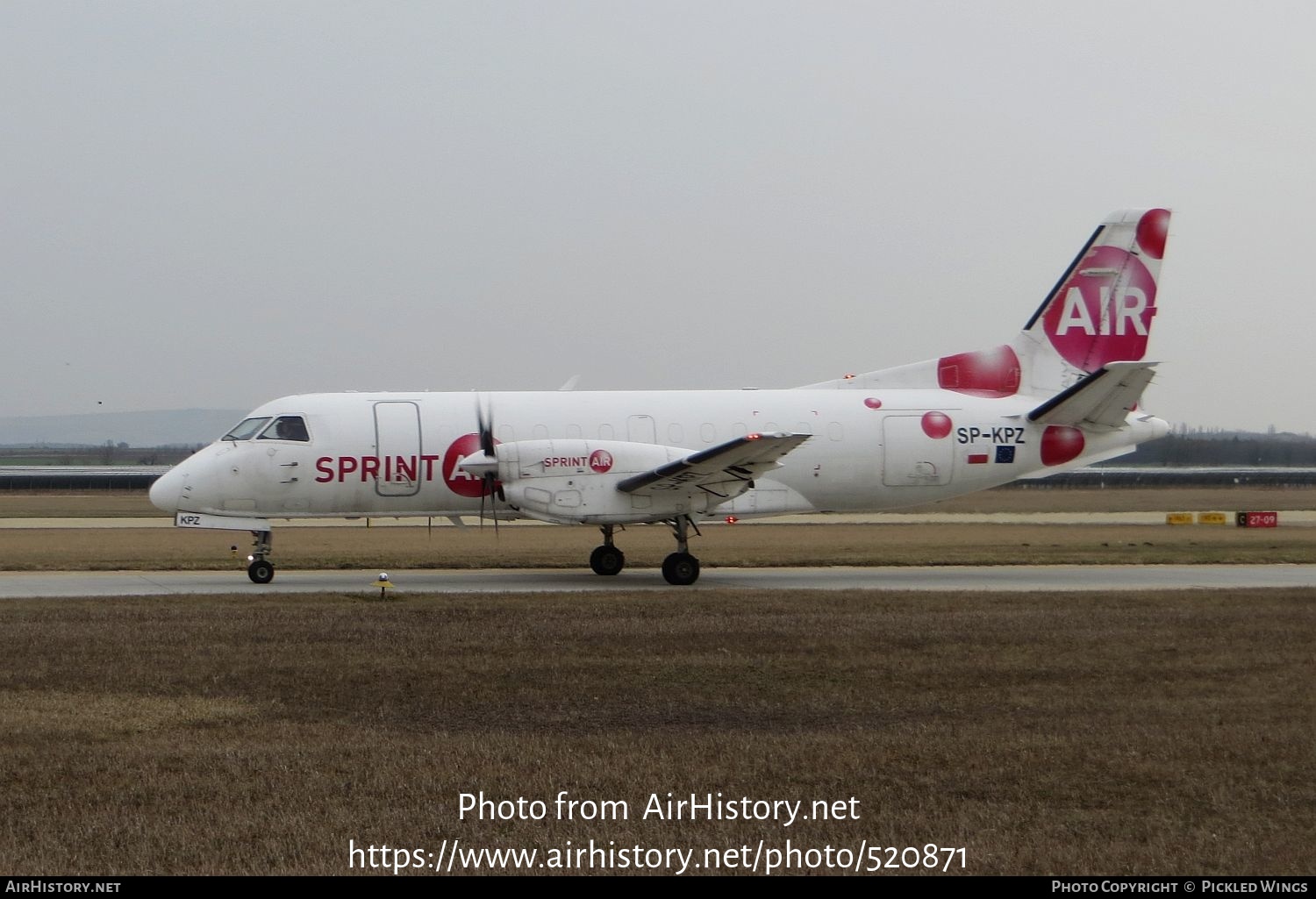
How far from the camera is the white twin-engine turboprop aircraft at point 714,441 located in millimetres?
22578

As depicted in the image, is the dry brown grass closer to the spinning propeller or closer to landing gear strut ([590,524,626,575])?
the spinning propeller

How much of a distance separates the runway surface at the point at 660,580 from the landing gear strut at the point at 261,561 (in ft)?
0.80

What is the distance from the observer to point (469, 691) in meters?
12.0

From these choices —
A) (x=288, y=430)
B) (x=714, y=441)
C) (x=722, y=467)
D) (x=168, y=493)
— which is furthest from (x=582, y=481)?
(x=168, y=493)

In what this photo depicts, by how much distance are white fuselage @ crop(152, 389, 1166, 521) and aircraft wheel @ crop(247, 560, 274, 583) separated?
0.89 m

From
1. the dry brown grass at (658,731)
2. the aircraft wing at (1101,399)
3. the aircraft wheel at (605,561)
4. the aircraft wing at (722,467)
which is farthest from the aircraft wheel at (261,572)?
the aircraft wing at (1101,399)

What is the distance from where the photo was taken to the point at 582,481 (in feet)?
73.6

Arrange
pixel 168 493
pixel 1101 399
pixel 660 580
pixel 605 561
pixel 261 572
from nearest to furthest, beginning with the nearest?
pixel 168 493
pixel 261 572
pixel 1101 399
pixel 660 580
pixel 605 561

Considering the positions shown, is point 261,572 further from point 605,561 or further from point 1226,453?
point 1226,453

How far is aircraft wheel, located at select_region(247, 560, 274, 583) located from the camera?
23094 millimetres

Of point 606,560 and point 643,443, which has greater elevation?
point 643,443

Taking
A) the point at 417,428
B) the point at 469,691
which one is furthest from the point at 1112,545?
the point at 469,691

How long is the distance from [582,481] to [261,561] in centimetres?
608

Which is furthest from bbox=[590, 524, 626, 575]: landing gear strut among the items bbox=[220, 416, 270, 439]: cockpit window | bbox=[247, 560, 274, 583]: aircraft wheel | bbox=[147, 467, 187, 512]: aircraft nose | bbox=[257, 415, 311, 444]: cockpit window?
bbox=[147, 467, 187, 512]: aircraft nose
